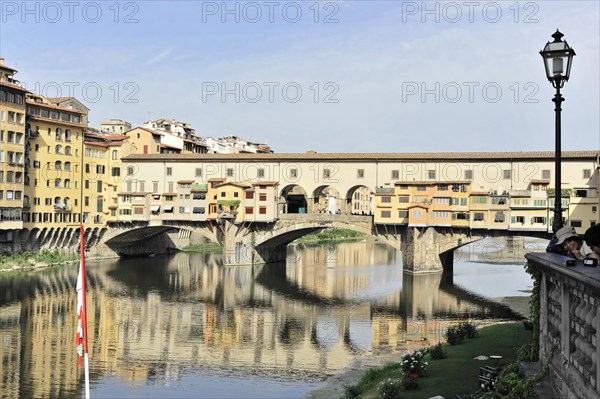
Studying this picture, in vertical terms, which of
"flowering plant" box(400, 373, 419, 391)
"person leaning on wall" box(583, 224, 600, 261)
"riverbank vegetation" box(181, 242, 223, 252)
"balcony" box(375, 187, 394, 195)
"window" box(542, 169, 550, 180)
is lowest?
"riverbank vegetation" box(181, 242, 223, 252)

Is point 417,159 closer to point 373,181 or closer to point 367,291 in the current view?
point 373,181

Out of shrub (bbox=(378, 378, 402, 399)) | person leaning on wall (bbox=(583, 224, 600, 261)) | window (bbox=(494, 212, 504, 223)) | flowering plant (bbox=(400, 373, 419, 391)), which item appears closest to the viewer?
person leaning on wall (bbox=(583, 224, 600, 261))

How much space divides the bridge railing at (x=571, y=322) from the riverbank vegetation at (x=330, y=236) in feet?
292

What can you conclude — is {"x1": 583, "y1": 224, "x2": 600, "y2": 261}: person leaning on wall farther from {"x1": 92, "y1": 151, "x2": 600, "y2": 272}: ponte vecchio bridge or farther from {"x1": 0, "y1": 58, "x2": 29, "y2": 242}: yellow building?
{"x1": 0, "y1": 58, "x2": 29, "y2": 242}: yellow building

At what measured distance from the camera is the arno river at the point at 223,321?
26391mm

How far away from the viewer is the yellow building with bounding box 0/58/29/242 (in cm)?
5847

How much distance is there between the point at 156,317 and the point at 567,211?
34.7 meters

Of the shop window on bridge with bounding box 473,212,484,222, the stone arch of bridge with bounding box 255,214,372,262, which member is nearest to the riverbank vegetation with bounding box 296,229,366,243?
the stone arch of bridge with bounding box 255,214,372,262

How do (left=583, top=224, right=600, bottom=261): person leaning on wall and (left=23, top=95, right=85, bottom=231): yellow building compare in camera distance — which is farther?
(left=23, top=95, right=85, bottom=231): yellow building

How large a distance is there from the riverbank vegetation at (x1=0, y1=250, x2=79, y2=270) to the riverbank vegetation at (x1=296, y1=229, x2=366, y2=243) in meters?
41.8

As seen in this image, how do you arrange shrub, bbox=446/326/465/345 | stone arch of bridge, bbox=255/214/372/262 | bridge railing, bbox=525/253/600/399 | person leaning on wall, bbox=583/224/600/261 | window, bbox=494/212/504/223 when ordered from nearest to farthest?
bridge railing, bbox=525/253/600/399
person leaning on wall, bbox=583/224/600/261
shrub, bbox=446/326/465/345
window, bbox=494/212/504/223
stone arch of bridge, bbox=255/214/372/262

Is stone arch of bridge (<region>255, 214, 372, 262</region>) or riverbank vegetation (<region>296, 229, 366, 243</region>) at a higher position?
stone arch of bridge (<region>255, 214, 372, 262</region>)

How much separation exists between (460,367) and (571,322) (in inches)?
484

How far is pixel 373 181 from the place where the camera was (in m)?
64.7
